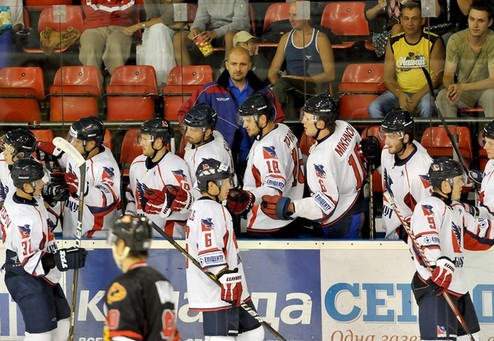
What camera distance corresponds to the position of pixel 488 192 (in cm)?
806

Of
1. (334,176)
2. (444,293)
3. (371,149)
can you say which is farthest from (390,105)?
(444,293)

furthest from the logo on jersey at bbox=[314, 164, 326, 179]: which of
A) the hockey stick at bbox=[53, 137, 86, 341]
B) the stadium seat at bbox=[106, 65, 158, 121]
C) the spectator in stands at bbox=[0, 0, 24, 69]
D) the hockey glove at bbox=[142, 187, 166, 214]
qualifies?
the spectator in stands at bbox=[0, 0, 24, 69]

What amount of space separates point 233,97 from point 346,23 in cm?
89

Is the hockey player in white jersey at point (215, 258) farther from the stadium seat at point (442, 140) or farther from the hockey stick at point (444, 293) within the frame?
the stadium seat at point (442, 140)

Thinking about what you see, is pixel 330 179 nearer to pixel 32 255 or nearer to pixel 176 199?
pixel 176 199

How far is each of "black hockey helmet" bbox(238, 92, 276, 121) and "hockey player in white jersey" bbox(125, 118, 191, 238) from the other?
0.50 metres

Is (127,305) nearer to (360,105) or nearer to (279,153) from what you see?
(279,153)

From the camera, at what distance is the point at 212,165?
Answer: 25.1 ft

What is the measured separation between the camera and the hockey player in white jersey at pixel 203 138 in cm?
848

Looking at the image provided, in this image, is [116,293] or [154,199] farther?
[154,199]

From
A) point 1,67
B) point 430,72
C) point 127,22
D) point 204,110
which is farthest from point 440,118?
point 1,67

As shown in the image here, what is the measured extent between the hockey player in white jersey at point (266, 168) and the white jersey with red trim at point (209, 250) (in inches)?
22.4

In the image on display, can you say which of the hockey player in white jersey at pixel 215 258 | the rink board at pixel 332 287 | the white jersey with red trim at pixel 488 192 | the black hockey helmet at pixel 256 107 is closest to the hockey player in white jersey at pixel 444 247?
the white jersey with red trim at pixel 488 192

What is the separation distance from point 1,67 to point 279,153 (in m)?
2.15
